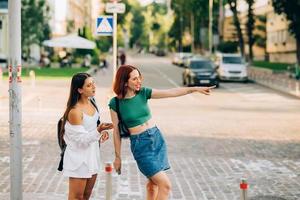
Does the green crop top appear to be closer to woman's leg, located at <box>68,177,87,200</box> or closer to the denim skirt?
the denim skirt

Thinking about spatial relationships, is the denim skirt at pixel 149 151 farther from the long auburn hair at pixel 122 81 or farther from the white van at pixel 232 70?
the white van at pixel 232 70

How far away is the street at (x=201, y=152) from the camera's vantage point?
905 cm

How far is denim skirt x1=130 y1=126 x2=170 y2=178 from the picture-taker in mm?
6266

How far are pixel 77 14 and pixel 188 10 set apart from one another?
16026 millimetres

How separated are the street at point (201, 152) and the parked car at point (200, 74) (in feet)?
31.4

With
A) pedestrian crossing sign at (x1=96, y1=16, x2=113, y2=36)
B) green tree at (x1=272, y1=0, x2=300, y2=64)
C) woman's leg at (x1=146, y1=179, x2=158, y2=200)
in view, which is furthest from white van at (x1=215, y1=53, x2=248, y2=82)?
woman's leg at (x1=146, y1=179, x2=158, y2=200)

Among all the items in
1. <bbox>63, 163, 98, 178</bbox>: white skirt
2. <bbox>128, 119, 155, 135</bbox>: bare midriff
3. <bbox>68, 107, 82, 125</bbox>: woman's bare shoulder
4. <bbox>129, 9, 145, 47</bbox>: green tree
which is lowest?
<bbox>63, 163, 98, 178</bbox>: white skirt

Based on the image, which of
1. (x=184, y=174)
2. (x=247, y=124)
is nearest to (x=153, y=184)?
(x=184, y=174)

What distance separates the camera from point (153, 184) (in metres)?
6.59

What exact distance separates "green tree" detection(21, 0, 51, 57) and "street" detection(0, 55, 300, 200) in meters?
27.3

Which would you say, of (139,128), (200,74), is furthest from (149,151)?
(200,74)

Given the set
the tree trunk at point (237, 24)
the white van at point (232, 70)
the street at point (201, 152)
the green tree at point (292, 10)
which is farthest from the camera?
the tree trunk at point (237, 24)

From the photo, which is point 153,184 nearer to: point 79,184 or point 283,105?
point 79,184

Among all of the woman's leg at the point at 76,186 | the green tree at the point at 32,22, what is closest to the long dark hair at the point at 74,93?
the woman's leg at the point at 76,186
